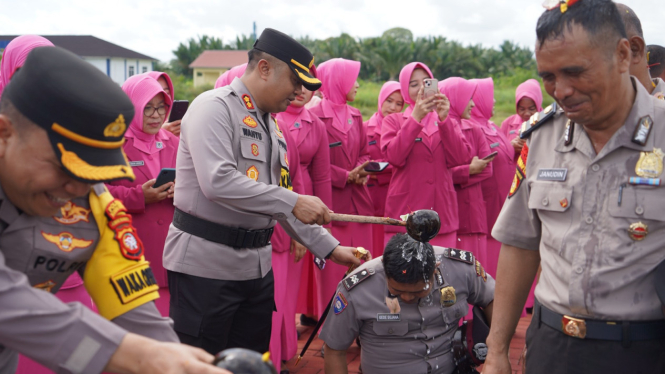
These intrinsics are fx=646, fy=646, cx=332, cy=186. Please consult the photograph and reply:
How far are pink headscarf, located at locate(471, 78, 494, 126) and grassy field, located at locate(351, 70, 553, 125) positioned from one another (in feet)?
44.3

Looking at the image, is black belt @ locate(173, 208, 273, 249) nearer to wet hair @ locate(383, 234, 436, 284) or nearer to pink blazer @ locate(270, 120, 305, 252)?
wet hair @ locate(383, 234, 436, 284)

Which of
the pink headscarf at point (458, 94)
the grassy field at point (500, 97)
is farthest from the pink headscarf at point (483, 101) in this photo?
the grassy field at point (500, 97)

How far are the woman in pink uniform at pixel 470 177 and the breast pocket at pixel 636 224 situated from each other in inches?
145

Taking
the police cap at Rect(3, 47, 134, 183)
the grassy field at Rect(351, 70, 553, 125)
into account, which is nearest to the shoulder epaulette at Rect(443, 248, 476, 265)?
the police cap at Rect(3, 47, 134, 183)

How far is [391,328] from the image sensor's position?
136 inches

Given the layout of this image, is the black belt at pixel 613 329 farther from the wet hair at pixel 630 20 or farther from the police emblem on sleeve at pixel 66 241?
the police emblem on sleeve at pixel 66 241

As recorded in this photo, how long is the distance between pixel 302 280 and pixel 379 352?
2.25m

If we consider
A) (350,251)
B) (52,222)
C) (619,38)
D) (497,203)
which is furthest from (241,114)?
(497,203)

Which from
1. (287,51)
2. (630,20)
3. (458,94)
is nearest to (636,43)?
(630,20)

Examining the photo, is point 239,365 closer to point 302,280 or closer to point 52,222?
point 52,222

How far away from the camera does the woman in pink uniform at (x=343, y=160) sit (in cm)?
552

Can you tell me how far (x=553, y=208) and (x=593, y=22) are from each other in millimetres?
605

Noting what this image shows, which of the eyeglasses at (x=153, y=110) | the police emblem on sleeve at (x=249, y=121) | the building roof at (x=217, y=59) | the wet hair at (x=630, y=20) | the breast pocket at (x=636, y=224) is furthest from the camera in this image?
the building roof at (x=217, y=59)

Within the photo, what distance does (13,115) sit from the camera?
1594mm
